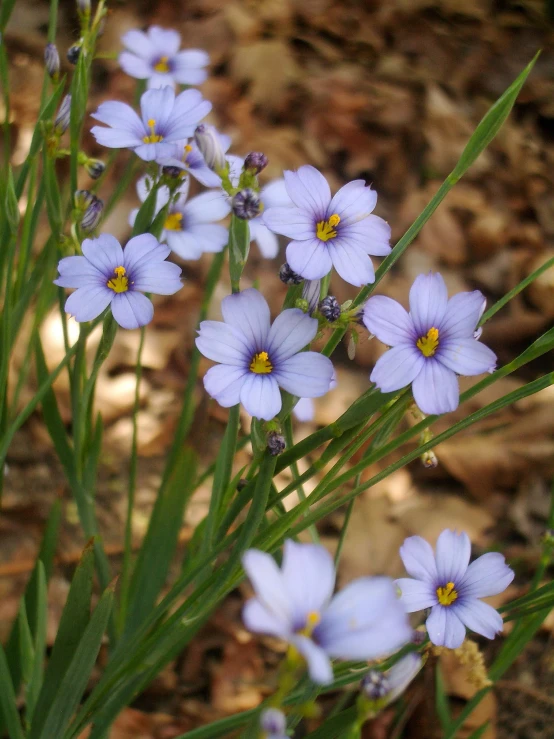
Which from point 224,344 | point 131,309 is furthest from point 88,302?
point 224,344

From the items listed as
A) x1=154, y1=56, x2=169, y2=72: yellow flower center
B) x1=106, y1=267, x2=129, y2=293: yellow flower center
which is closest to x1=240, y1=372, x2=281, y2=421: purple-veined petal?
x1=106, y1=267, x2=129, y2=293: yellow flower center

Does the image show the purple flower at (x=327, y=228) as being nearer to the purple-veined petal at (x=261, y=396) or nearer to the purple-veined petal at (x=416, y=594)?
the purple-veined petal at (x=261, y=396)

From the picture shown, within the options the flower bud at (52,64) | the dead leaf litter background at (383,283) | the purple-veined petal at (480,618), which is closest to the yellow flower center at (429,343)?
the purple-veined petal at (480,618)

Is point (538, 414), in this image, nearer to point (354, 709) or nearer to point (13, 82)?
point (354, 709)

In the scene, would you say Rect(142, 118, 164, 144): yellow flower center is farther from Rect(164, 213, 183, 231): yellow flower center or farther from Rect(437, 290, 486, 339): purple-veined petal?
Rect(437, 290, 486, 339): purple-veined petal

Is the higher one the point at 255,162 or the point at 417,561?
the point at 255,162

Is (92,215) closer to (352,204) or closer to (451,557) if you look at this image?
(352,204)

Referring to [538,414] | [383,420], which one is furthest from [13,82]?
[383,420]
